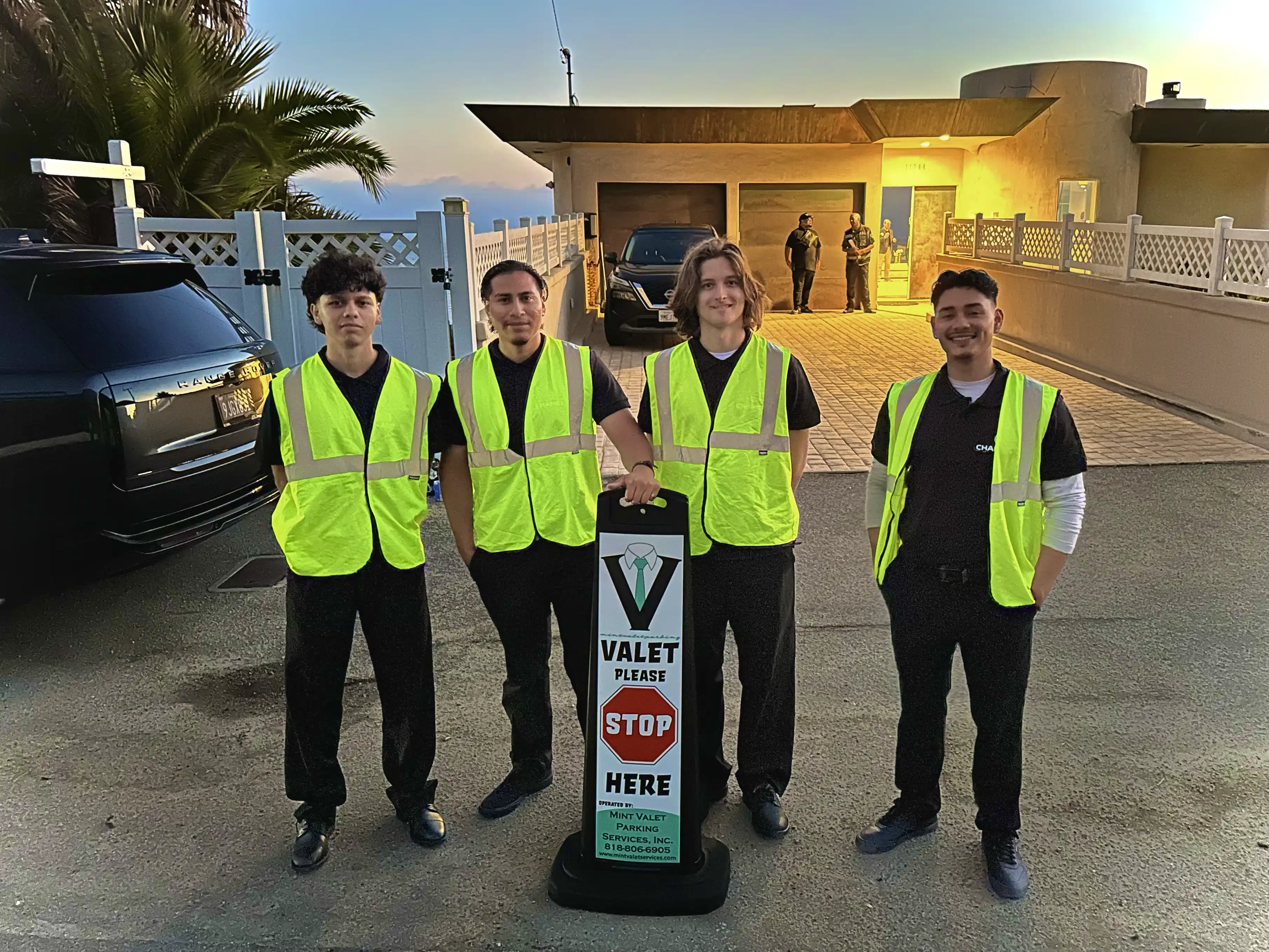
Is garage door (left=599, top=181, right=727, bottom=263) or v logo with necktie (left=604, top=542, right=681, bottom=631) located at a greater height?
garage door (left=599, top=181, right=727, bottom=263)

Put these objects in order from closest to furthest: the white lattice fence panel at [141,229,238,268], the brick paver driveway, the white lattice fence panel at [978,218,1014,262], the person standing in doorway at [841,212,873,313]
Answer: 1. the white lattice fence panel at [141,229,238,268]
2. the brick paver driveway
3. the white lattice fence panel at [978,218,1014,262]
4. the person standing in doorway at [841,212,873,313]

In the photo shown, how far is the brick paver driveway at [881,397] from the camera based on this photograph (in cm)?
827

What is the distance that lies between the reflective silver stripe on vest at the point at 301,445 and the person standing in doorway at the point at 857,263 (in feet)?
56.9

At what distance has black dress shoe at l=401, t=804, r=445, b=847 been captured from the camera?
315cm

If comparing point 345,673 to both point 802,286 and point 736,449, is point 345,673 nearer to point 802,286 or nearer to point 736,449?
point 736,449

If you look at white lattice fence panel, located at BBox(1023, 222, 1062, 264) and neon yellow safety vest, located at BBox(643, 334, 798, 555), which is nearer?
neon yellow safety vest, located at BBox(643, 334, 798, 555)

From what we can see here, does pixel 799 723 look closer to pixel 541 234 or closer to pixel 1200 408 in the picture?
pixel 1200 408

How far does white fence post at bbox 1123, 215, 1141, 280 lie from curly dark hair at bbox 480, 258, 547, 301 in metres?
10.7

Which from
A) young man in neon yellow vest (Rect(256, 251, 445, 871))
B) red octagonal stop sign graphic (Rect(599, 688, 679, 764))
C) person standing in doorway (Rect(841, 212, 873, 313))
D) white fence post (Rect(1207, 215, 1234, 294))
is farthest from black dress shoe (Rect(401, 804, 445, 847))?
person standing in doorway (Rect(841, 212, 873, 313))

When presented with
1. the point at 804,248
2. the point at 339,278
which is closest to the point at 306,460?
the point at 339,278

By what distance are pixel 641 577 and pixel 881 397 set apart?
28.5 feet

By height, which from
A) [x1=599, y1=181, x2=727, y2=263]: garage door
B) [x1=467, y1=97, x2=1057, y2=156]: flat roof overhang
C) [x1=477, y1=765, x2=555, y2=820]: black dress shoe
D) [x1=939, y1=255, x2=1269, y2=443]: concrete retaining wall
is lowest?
[x1=477, y1=765, x2=555, y2=820]: black dress shoe

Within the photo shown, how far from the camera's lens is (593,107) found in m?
18.4

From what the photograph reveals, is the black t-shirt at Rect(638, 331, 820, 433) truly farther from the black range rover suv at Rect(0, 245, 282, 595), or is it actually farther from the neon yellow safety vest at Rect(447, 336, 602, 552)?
the black range rover suv at Rect(0, 245, 282, 595)
